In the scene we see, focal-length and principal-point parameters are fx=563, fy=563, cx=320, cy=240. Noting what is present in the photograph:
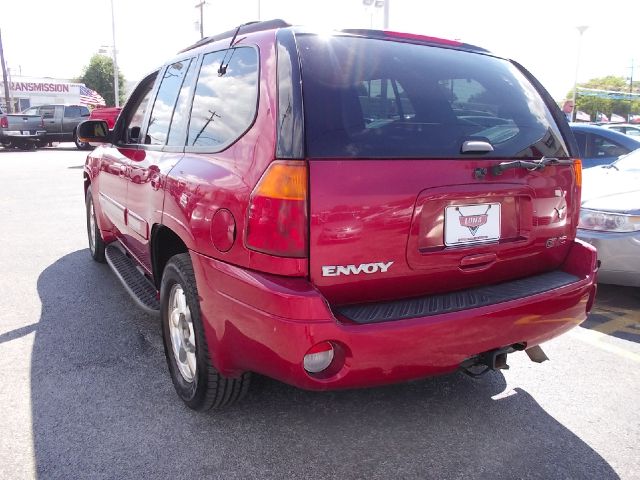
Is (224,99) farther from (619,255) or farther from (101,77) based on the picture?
(101,77)

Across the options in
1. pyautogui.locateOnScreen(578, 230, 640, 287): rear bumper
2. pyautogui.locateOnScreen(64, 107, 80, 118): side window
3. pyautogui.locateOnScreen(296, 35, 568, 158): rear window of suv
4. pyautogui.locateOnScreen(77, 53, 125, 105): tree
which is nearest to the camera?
pyautogui.locateOnScreen(296, 35, 568, 158): rear window of suv

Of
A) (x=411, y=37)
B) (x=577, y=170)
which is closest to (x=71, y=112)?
(x=411, y=37)

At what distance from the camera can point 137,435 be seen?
8.59 ft

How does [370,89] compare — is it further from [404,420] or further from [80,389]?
[80,389]

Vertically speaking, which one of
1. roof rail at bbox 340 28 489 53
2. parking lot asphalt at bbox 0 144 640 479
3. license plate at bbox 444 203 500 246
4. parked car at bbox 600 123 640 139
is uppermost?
roof rail at bbox 340 28 489 53

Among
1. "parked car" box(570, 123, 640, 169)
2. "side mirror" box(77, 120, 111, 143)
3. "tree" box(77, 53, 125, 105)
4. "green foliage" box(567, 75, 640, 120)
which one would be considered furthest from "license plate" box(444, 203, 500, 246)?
"green foliage" box(567, 75, 640, 120)

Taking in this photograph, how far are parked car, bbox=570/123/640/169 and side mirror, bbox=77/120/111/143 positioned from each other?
6.28 m

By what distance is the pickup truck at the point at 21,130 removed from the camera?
74.2ft

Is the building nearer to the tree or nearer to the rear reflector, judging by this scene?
the tree

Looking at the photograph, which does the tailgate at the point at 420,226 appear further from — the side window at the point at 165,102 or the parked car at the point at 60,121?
the parked car at the point at 60,121

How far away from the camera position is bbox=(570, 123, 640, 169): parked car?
7.82 m

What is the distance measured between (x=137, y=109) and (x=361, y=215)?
2.62m

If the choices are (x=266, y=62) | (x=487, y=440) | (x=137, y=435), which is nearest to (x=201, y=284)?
(x=137, y=435)

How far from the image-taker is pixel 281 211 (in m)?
2.13
